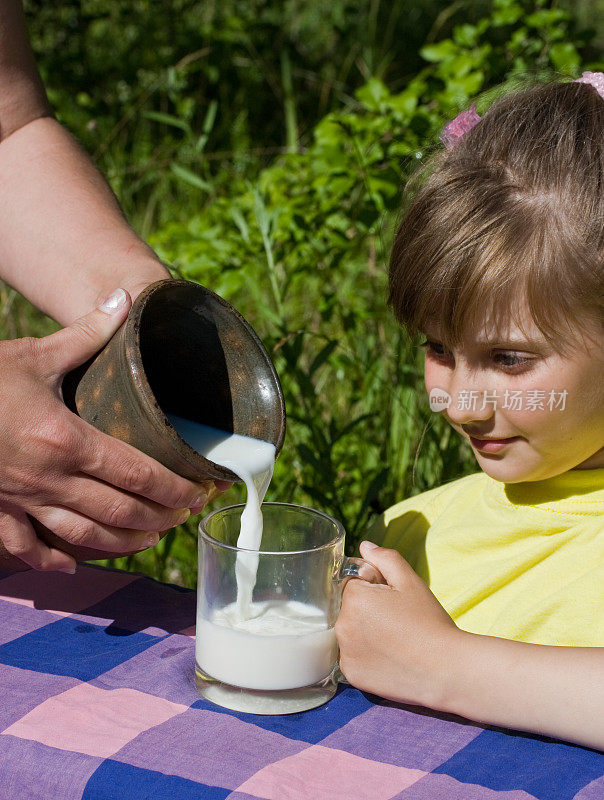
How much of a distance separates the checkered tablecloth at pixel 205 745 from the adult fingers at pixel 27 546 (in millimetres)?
106

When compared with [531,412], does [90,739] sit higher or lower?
lower

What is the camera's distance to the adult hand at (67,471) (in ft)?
Answer: 4.33

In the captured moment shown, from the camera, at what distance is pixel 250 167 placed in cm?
484

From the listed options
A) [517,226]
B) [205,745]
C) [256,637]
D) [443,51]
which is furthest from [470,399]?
[443,51]

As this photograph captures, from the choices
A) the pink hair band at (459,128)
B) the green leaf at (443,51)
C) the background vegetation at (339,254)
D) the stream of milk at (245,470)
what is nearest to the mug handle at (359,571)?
the stream of milk at (245,470)

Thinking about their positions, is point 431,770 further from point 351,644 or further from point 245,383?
point 245,383

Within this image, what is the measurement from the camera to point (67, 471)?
4.42 feet

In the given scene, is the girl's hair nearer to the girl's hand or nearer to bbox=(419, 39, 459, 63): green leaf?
the girl's hand

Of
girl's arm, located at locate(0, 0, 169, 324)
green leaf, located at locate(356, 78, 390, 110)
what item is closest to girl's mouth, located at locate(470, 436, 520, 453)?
girl's arm, located at locate(0, 0, 169, 324)

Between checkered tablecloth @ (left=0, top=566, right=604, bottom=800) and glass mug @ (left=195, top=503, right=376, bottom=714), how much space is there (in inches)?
1.0

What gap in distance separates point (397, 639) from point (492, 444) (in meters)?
0.43

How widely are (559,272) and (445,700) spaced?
0.64 meters

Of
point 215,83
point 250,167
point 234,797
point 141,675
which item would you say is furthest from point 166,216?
point 234,797

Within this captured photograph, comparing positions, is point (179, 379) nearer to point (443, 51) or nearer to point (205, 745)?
point (205, 745)
